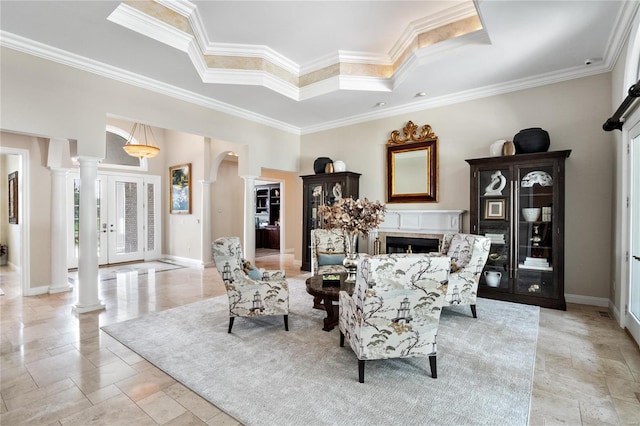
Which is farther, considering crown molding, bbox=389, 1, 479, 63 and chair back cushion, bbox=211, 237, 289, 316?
crown molding, bbox=389, 1, 479, 63

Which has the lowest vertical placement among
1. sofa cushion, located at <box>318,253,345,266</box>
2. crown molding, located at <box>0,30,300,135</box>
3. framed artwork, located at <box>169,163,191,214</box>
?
sofa cushion, located at <box>318,253,345,266</box>

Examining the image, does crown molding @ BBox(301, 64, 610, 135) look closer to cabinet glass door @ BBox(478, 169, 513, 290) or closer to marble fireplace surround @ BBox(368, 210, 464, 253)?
cabinet glass door @ BBox(478, 169, 513, 290)

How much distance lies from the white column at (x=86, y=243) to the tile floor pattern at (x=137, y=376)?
0.81ft

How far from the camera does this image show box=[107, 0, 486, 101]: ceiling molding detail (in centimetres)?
343

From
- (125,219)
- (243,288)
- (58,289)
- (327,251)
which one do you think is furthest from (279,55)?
(125,219)

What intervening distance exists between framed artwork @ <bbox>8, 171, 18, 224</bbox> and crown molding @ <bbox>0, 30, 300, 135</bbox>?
13.0ft

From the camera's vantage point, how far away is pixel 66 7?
9.83ft

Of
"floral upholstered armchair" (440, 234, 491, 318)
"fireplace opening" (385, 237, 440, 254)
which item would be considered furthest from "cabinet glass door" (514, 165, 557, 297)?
"fireplace opening" (385, 237, 440, 254)

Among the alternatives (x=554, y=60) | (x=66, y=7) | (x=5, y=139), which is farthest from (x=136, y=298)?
(x=554, y=60)

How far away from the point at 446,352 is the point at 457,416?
92 centimetres

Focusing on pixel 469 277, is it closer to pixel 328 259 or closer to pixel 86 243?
pixel 328 259

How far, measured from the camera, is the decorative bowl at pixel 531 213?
4.26m

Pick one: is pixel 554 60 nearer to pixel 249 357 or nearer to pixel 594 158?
pixel 594 158

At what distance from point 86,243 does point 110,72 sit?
229 centimetres
